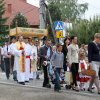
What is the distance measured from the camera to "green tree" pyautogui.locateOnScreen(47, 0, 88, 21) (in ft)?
257

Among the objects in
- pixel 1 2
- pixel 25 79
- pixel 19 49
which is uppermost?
pixel 1 2

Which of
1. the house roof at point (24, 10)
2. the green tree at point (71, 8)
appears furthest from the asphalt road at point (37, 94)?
the green tree at point (71, 8)

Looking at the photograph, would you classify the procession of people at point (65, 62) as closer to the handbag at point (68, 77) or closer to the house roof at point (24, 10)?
the handbag at point (68, 77)

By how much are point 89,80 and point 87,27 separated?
26.0 metres

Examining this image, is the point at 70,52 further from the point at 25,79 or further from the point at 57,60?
the point at 25,79

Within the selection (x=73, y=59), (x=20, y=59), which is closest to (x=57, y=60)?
(x=73, y=59)

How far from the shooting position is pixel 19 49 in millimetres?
15133

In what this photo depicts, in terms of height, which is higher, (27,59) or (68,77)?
(27,59)

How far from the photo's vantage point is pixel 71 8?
81188mm

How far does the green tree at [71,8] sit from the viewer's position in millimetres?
78425

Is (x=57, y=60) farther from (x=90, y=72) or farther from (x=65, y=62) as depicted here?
(x=90, y=72)

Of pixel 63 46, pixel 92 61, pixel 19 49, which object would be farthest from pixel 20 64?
pixel 92 61

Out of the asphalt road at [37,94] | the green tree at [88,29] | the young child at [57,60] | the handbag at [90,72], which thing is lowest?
the asphalt road at [37,94]

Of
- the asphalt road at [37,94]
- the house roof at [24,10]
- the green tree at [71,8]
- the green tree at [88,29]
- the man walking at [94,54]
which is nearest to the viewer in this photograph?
the asphalt road at [37,94]
